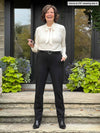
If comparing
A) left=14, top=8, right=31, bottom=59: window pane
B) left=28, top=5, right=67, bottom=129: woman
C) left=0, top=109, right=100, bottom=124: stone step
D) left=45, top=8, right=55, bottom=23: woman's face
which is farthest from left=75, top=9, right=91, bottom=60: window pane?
left=45, top=8, right=55, bottom=23: woman's face

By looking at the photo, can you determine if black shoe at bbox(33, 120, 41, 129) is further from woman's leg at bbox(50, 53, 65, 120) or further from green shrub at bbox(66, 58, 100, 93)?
green shrub at bbox(66, 58, 100, 93)

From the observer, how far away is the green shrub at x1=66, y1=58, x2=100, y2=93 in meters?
5.20

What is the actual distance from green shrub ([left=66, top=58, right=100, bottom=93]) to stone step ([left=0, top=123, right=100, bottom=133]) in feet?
5.40

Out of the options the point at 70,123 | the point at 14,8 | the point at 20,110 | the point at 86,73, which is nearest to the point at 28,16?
the point at 14,8

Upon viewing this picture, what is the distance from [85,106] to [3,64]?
2.46 meters

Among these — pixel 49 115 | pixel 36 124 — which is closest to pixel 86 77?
pixel 49 115

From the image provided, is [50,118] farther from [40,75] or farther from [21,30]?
[21,30]

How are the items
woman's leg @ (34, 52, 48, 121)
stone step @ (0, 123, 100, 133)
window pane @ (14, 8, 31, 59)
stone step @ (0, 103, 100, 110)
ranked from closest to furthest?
1. woman's leg @ (34, 52, 48, 121)
2. stone step @ (0, 123, 100, 133)
3. stone step @ (0, 103, 100, 110)
4. window pane @ (14, 8, 31, 59)

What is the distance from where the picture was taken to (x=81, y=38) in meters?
6.48

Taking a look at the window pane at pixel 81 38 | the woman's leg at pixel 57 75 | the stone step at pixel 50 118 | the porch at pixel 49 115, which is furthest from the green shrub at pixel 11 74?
the woman's leg at pixel 57 75

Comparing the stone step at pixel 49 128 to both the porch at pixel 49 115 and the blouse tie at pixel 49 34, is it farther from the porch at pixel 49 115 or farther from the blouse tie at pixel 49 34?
the blouse tie at pixel 49 34

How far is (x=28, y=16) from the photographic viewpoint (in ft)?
21.6

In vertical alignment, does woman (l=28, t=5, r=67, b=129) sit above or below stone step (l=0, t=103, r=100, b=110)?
above

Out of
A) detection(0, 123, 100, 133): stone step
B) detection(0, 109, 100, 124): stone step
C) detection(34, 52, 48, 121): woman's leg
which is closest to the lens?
detection(34, 52, 48, 121): woman's leg
